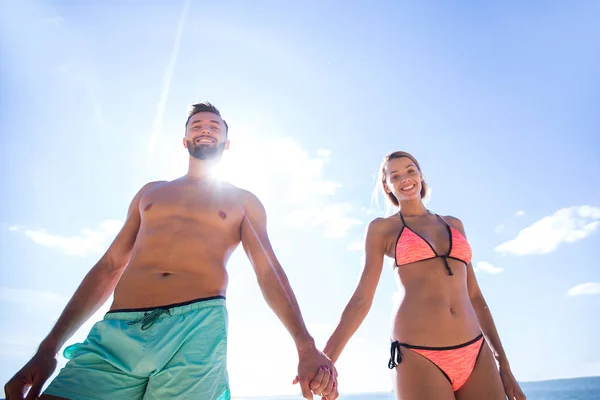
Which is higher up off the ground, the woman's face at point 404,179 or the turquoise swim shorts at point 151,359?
the woman's face at point 404,179

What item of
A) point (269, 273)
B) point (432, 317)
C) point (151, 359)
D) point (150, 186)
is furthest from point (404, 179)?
point (151, 359)

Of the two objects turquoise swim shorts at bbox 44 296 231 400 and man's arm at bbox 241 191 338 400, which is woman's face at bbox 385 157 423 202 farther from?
turquoise swim shorts at bbox 44 296 231 400

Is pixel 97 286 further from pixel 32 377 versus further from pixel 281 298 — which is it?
pixel 281 298

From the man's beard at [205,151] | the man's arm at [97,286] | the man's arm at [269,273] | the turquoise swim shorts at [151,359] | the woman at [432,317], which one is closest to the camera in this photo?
the turquoise swim shorts at [151,359]

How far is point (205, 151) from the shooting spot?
392 cm

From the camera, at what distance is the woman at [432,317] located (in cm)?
310

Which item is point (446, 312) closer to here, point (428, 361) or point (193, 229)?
point (428, 361)

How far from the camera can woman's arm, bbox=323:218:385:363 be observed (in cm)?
310

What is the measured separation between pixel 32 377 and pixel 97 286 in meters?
0.83

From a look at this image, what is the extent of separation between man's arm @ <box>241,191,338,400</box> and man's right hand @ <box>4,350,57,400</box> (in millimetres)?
1393

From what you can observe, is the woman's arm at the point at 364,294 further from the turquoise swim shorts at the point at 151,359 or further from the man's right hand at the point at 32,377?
the man's right hand at the point at 32,377

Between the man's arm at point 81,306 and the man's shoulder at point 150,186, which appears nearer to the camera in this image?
the man's arm at point 81,306

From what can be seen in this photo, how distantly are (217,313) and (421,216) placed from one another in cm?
236

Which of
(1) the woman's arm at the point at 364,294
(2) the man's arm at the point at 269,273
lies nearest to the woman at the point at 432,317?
(1) the woman's arm at the point at 364,294
